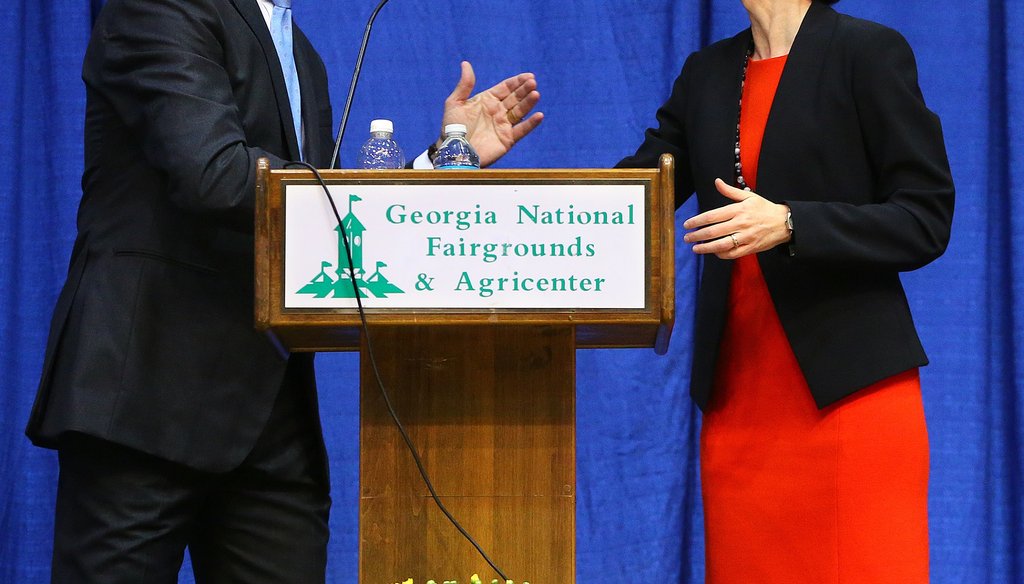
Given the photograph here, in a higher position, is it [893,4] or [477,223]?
[893,4]

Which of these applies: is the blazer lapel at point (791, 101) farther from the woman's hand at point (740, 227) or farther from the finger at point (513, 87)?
the finger at point (513, 87)

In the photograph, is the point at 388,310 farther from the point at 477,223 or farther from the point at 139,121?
the point at 139,121

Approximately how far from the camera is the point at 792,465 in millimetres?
1562

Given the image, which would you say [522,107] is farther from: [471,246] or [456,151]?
[471,246]

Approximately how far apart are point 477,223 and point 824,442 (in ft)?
2.18

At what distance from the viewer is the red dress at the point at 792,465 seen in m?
1.50

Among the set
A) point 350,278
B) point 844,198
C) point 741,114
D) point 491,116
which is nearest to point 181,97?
point 350,278

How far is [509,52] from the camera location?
2.62 meters

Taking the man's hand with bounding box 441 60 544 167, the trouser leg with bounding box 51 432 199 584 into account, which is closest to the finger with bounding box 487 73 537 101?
the man's hand with bounding box 441 60 544 167

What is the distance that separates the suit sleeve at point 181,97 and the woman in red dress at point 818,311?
2.15ft

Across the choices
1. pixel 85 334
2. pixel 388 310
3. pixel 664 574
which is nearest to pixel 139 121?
pixel 85 334

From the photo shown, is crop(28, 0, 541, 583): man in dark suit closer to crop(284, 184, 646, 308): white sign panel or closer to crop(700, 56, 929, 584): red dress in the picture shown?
crop(284, 184, 646, 308): white sign panel

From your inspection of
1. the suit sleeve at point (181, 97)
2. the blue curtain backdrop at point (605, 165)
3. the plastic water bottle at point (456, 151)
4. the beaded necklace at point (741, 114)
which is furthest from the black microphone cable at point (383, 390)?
the blue curtain backdrop at point (605, 165)

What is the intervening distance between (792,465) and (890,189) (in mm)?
432
